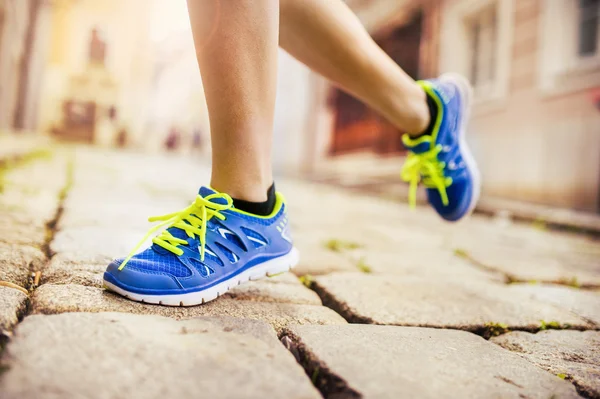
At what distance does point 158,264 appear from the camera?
940 millimetres

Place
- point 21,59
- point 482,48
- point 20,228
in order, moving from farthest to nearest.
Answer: point 21,59
point 482,48
point 20,228

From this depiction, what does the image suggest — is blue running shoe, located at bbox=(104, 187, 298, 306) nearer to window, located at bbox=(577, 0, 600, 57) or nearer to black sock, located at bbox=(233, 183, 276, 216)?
black sock, located at bbox=(233, 183, 276, 216)

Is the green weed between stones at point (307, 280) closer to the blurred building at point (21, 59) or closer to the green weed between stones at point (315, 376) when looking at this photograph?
the green weed between stones at point (315, 376)

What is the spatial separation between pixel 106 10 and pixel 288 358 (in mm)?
22128

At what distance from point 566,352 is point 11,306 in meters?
1.05

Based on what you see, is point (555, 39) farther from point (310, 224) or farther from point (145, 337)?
point (145, 337)

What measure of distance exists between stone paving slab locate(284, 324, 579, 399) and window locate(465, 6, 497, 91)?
17.4ft

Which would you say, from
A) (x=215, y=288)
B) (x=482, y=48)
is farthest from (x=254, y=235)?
(x=482, y=48)

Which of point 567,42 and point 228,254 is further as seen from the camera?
point 567,42

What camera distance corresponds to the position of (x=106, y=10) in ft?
63.7

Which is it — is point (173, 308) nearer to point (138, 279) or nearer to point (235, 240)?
point (138, 279)

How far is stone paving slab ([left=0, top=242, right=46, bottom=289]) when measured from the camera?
3.03 feet

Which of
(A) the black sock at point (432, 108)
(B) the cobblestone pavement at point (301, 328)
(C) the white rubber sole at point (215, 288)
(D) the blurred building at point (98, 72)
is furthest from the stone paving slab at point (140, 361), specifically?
(D) the blurred building at point (98, 72)

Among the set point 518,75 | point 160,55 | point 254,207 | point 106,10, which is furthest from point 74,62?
point 254,207
